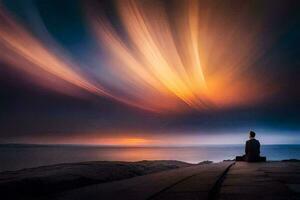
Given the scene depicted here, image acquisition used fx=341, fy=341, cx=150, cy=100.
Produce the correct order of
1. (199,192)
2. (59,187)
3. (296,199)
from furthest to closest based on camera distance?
(59,187) < (199,192) < (296,199)

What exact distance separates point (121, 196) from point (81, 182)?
12.5 feet

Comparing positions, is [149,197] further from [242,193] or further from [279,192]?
[279,192]

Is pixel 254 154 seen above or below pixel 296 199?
above

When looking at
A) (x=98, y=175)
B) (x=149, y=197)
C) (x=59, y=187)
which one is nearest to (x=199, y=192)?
(x=149, y=197)

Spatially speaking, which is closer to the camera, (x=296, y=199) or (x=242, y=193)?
(x=296, y=199)

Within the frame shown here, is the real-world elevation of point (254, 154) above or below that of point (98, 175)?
above

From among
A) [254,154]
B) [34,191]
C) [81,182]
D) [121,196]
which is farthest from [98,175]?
[254,154]

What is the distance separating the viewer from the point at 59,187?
884cm

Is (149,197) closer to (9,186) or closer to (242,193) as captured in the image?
(242,193)

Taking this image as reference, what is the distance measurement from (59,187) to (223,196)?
4.48 m

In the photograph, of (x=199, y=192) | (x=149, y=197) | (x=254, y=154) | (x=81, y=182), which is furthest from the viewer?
(x=254, y=154)

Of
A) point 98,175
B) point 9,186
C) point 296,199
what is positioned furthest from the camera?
point 98,175

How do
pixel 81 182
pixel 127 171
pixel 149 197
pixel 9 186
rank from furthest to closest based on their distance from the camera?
1. pixel 127 171
2. pixel 81 182
3. pixel 9 186
4. pixel 149 197

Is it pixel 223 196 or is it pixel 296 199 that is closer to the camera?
pixel 296 199
